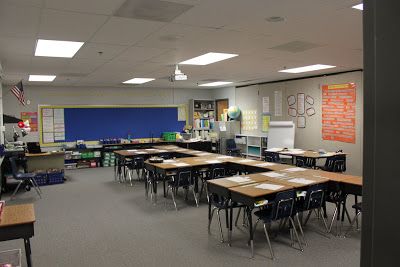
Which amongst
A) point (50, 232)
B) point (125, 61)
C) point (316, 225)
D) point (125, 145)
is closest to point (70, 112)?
point (125, 145)

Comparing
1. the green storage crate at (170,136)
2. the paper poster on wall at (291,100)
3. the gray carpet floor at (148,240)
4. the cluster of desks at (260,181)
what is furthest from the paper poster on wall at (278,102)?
the gray carpet floor at (148,240)

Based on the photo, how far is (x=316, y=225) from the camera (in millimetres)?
4766

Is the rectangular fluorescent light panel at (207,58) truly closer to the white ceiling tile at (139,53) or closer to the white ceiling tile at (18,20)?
the white ceiling tile at (139,53)

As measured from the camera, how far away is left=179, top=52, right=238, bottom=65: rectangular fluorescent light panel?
5.61m

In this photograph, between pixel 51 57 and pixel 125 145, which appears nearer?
pixel 51 57

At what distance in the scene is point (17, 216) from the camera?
10.0 feet

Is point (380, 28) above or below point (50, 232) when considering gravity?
above

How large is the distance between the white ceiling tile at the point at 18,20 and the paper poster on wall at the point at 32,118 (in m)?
6.64

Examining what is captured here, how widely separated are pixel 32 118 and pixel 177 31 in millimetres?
7824

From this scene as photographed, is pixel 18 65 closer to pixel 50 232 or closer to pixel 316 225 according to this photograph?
pixel 50 232

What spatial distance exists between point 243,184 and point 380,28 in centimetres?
394

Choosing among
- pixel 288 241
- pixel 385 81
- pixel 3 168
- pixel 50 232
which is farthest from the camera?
pixel 3 168

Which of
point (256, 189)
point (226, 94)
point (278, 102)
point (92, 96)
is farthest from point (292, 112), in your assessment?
point (92, 96)

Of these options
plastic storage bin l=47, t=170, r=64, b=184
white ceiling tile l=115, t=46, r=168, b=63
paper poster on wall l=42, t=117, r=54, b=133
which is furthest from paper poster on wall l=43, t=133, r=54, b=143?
white ceiling tile l=115, t=46, r=168, b=63
